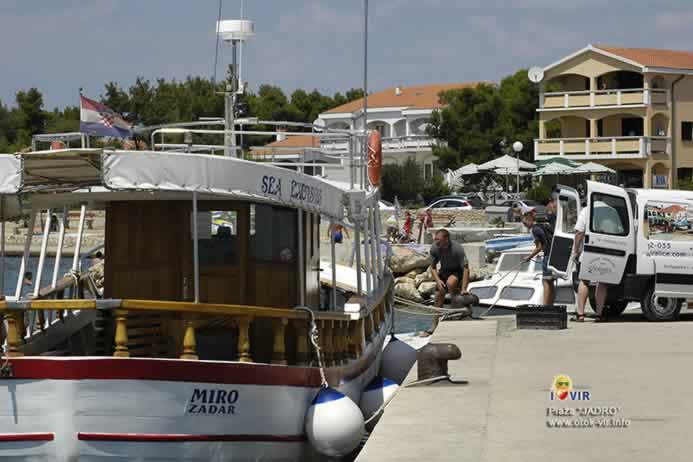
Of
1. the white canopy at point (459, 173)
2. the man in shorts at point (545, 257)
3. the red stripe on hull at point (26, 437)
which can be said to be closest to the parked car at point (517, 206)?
the white canopy at point (459, 173)

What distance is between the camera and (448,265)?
68.6ft

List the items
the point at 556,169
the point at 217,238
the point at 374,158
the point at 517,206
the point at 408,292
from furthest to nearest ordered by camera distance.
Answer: the point at 517,206 → the point at 556,169 → the point at 408,292 → the point at 374,158 → the point at 217,238

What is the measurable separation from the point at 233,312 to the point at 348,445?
1927 millimetres

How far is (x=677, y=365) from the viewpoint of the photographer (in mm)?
14977

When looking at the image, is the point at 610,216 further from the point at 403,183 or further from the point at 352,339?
the point at 403,183

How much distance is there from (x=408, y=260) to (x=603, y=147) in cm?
3347

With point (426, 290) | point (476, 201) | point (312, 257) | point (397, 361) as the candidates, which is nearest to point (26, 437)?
point (312, 257)

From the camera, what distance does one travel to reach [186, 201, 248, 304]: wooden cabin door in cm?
1270

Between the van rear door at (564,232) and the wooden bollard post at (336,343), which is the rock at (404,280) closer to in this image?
the van rear door at (564,232)

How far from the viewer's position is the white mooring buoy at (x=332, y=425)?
484 inches

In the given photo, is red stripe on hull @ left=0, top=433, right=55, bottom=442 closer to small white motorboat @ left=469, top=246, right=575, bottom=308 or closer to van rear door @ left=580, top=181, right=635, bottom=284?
van rear door @ left=580, top=181, right=635, bottom=284

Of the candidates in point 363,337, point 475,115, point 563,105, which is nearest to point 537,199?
point 563,105

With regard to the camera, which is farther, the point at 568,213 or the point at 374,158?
the point at 568,213

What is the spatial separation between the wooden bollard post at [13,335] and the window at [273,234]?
2526 millimetres
